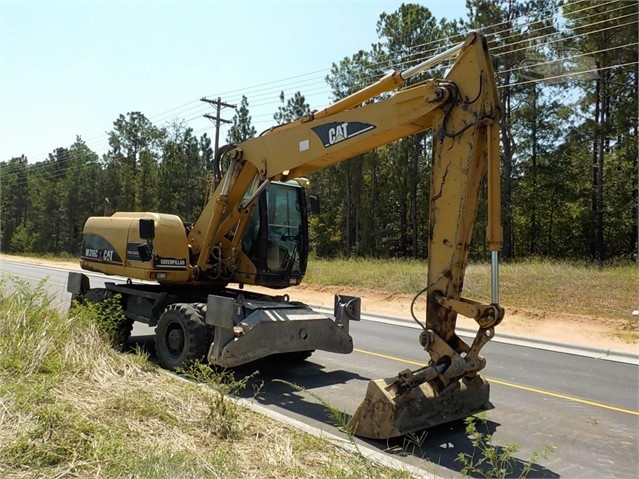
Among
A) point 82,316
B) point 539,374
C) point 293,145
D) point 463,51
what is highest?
point 463,51

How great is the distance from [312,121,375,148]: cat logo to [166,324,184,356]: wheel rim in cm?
344

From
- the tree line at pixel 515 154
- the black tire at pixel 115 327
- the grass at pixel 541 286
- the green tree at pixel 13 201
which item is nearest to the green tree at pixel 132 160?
the tree line at pixel 515 154

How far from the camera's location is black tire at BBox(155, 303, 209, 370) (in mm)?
7508

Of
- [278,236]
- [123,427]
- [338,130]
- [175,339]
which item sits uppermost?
[338,130]

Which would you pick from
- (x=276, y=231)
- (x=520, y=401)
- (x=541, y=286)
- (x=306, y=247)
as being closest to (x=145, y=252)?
(x=276, y=231)

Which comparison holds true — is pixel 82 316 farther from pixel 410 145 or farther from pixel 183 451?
pixel 410 145

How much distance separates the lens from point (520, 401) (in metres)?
7.04

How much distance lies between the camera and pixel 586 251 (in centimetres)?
3603

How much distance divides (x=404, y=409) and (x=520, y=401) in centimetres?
264

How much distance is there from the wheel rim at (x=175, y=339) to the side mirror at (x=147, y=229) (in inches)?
59.8

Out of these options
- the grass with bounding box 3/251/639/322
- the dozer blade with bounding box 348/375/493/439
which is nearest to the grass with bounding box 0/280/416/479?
the dozer blade with bounding box 348/375/493/439

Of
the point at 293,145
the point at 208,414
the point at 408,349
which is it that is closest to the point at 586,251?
the point at 408,349

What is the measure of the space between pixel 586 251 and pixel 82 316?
3524 centimetres

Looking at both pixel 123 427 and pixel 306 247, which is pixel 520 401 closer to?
pixel 306 247
